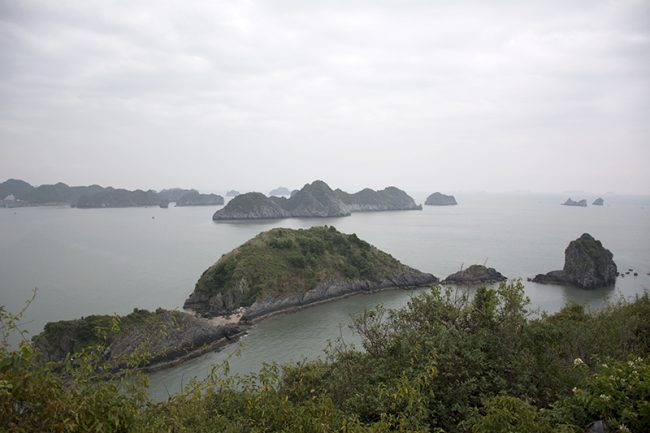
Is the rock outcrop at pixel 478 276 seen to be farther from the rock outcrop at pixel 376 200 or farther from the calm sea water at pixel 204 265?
the rock outcrop at pixel 376 200

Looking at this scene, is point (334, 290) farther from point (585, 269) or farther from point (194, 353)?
point (585, 269)

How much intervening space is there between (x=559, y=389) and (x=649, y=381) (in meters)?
3.40

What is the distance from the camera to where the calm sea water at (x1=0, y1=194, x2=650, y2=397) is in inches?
1216

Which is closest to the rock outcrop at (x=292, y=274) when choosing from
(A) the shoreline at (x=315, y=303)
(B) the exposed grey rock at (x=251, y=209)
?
(A) the shoreline at (x=315, y=303)

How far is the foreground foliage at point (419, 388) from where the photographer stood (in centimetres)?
397

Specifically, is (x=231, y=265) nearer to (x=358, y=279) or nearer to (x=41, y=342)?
(x=358, y=279)

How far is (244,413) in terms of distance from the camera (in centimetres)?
765

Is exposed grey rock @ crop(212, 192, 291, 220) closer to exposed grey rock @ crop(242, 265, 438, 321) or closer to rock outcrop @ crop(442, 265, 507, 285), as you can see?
exposed grey rock @ crop(242, 265, 438, 321)

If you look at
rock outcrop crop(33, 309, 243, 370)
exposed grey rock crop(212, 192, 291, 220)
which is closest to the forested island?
rock outcrop crop(33, 309, 243, 370)

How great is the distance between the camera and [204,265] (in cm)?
5512

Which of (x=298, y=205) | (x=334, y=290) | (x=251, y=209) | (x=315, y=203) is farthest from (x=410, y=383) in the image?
(x=298, y=205)

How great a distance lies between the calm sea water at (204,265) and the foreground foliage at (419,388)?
513 centimetres

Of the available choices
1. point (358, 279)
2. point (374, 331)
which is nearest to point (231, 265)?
point (358, 279)

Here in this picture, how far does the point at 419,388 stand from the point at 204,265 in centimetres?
5317
